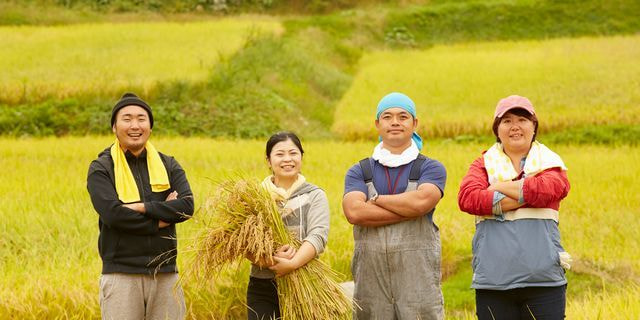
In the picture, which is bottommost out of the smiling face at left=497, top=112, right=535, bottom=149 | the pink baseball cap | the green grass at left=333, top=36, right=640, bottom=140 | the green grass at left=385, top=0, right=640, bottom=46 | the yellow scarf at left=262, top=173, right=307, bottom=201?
the yellow scarf at left=262, top=173, right=307, bottom=201

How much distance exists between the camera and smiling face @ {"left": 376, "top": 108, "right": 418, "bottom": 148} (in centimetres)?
448

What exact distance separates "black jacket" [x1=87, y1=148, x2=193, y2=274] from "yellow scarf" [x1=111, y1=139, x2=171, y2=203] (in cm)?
4

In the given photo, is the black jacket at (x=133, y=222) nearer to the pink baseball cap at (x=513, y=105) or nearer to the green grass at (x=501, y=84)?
the pink baseball cap at (x=513, y=105)

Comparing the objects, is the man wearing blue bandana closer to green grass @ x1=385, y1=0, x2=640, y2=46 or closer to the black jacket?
the black jacket

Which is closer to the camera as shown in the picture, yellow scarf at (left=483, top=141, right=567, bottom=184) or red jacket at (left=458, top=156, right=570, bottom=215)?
red jacket at (left=458, top=156, right=570, bottom=215)

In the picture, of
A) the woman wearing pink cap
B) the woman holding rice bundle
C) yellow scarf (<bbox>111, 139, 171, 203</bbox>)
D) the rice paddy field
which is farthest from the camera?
the rice paddy field

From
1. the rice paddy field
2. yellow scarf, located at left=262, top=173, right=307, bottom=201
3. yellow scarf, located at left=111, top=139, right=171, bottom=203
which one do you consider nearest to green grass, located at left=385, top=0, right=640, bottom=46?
the rice paddy field

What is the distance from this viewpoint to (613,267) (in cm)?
711

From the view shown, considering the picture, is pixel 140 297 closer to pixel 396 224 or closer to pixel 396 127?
pixel 396 224

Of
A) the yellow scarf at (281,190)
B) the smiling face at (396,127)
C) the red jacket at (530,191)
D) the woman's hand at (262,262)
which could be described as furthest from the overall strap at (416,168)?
the woman's hand at (262,262)

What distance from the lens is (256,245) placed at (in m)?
4.22

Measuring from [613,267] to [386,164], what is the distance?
3592 mm

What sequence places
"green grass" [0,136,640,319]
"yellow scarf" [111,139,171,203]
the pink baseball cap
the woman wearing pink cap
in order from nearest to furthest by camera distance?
the woman wearing pink cap
the pink baseball cap
"yellow scarf" [111,139,171,203]
"green grass" [0,136,640,319]

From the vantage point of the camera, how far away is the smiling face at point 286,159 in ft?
14.8
